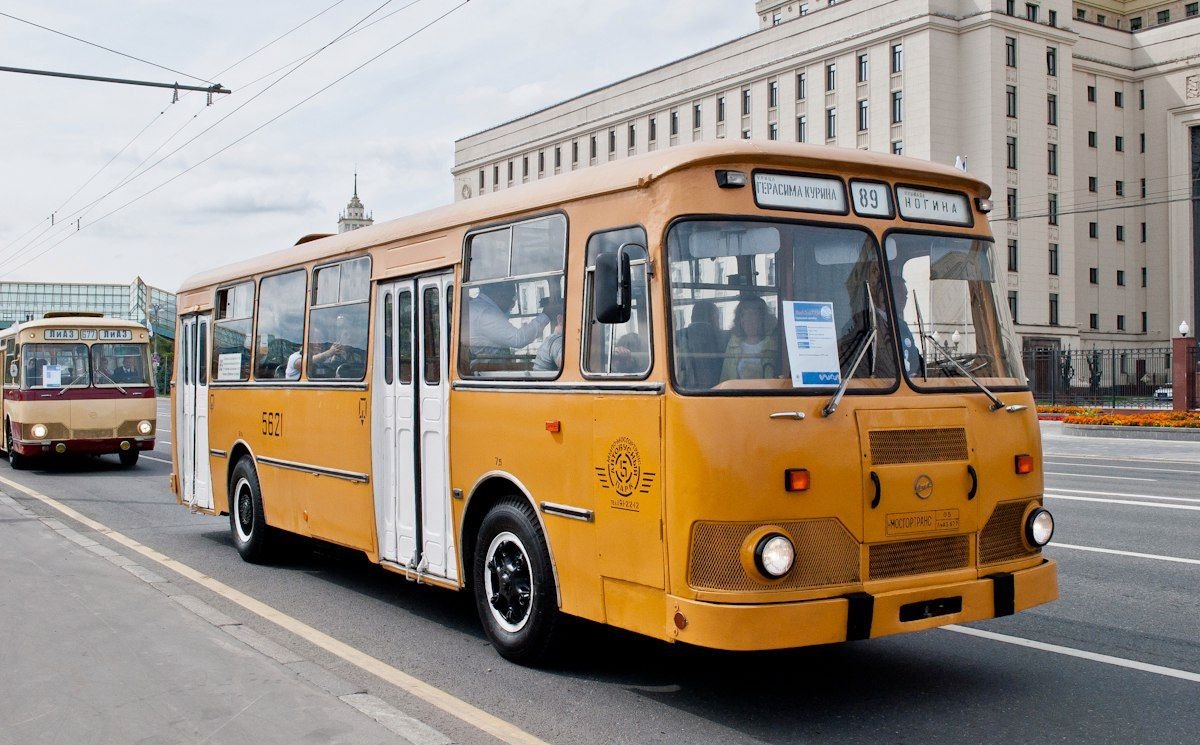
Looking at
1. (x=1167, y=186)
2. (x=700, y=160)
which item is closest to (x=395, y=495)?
(x=700, y=160)

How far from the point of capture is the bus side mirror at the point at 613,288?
5.93 metres

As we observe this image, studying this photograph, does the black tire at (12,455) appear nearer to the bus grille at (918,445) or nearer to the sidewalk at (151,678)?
the sidewalk at (151,678)

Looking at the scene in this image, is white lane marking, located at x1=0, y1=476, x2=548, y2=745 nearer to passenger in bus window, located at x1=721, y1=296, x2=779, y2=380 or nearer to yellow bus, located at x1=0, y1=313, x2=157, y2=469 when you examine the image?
passenger in bus window, located at x1=721, y1=296, x2=779, y2=380

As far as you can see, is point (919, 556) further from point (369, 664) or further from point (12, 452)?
point (12, 452)

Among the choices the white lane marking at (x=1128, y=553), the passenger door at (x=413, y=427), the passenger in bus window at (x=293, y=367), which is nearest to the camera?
the passenger door at (x=413, y=427)

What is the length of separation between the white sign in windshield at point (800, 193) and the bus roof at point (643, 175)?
0.24 ft

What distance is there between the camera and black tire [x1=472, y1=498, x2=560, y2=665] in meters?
6.77

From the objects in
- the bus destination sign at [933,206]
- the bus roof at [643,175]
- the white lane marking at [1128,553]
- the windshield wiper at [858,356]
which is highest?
the bus roof at [643,175]

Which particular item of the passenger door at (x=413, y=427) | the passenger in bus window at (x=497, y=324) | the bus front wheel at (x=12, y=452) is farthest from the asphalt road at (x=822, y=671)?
the bus front wheel at (x=12, y=452)

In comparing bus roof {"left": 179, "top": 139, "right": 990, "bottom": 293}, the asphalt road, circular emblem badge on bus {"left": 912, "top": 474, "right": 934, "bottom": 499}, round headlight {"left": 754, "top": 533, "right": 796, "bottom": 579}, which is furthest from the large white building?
round headlight {"left": 754, "top": 533, "right": 796, "bottom": 579}

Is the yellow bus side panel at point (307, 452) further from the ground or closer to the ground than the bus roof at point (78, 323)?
closer to the ground

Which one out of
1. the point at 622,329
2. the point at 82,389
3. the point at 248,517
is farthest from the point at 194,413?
the point at 82,389

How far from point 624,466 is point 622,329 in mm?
703

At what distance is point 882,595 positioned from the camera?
19.0 feet
